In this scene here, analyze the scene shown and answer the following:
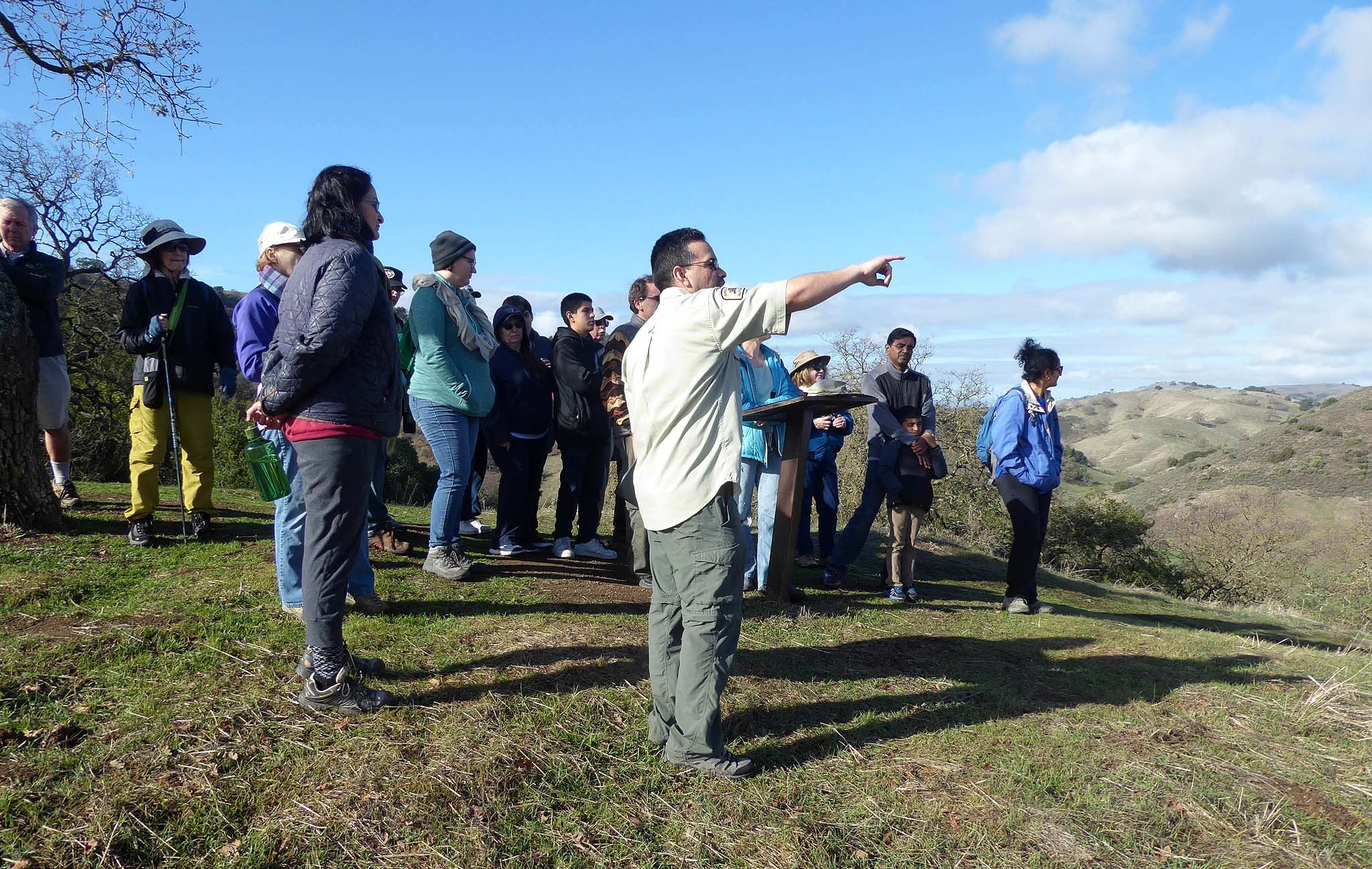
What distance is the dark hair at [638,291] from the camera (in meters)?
6.50

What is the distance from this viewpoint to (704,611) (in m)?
3.22

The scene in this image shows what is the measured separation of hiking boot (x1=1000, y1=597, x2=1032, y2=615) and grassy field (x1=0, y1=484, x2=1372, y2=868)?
116 cm

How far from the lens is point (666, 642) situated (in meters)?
3.50

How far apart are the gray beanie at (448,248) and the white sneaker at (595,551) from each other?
108 inches

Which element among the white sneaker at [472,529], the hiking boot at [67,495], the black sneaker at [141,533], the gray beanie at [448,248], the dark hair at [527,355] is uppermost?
the gray beanie at [448,248]

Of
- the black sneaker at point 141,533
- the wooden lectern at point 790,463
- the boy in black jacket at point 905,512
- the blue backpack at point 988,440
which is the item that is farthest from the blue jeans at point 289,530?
the blue backpack at point 988,440

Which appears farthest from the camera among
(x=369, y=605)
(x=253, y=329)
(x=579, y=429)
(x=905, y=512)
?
(x=905, y=512)

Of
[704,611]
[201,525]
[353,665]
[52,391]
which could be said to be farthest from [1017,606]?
[52,391]

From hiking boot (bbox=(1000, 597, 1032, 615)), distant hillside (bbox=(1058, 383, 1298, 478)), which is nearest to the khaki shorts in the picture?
hiking boot (bbox=(1000, 597, 1032, 615))

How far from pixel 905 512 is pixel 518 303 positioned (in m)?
3.82

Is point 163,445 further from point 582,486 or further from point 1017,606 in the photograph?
point 1017,606

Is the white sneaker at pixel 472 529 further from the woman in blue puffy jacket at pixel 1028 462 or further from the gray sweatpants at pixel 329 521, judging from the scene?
the woman in blue puffy jacket at pixel 1028 462

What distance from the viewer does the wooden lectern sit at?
17.2ft

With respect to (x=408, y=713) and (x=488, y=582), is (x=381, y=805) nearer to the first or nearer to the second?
(x=408, y=713)
